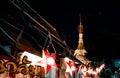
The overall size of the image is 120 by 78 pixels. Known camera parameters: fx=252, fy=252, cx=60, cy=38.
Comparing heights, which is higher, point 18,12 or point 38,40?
point 18,12

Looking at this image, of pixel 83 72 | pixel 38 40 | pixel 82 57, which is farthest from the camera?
pixel 82 57

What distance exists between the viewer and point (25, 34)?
1170cm

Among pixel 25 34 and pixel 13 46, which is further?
pixel 25 34

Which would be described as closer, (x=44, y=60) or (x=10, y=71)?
(x=10, y=71)

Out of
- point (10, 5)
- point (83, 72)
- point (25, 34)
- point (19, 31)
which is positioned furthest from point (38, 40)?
point (83, 72)

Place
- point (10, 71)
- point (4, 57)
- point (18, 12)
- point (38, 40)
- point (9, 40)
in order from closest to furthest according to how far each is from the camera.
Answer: point (4, 57) → point (9, 40) → point (10, 71) → point (18, 12) → point (38, 40)

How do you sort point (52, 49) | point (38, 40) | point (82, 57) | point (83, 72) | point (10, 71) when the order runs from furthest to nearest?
point (82, 57)
point (83, 72)
point (52, 49)
point (38, 40)
point (10, 71)

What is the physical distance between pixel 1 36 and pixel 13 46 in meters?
0.57

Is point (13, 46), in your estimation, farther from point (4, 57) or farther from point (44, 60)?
point (44, 60)

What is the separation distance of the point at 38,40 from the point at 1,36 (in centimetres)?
457

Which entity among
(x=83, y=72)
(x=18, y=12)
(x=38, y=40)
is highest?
(x=18, y=12)

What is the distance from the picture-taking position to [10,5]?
9891 millimetres

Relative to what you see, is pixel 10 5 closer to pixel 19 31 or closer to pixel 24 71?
pixel 19 31

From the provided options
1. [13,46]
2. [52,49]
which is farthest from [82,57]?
[13,46]
